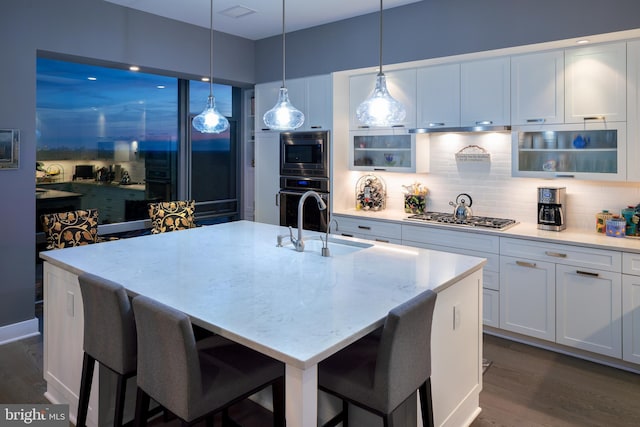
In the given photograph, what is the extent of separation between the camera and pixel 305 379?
1420mm

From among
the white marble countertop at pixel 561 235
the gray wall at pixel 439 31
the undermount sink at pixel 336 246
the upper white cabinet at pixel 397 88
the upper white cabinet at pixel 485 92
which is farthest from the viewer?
Result: the upper white cabinet at pixel 397 88

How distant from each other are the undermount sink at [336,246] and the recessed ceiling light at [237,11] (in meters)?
2.46

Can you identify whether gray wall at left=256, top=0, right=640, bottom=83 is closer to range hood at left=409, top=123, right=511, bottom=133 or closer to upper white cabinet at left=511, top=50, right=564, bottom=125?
upper white cabinet at left=511, top=50, right=564, bottom=125

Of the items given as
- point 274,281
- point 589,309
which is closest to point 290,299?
point 274,281

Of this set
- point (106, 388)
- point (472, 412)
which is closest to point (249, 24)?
point (106, 388)

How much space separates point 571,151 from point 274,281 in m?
2.76

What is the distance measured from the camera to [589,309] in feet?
10.9

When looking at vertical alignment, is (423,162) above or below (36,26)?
below

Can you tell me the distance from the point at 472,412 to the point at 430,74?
2958 millimetres

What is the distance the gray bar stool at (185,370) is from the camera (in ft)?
5.18

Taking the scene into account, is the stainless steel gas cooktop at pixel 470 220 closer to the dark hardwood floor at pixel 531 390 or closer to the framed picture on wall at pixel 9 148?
the dark hardwood floor at pixel 531 390

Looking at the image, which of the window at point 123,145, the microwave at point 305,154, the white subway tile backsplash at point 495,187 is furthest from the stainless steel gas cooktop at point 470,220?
the window at point 123,145

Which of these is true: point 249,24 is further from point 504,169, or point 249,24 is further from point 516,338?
point 516,338

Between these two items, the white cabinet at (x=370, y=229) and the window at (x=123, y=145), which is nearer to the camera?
the white cabinet at (x=370, y=229)
